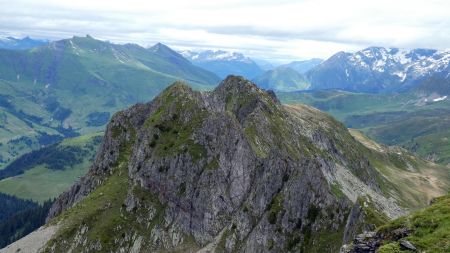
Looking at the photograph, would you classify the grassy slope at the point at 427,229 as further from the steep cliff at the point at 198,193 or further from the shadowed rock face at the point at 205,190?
the steep cliff at the point at 198,193

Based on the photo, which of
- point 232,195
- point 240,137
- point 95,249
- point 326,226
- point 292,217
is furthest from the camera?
point 240,137

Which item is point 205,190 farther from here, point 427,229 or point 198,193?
point 427,229

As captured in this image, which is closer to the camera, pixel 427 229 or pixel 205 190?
pixel 427 229

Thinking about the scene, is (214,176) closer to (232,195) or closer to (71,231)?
(232,195)

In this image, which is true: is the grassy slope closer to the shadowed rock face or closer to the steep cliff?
the shadowed rock face

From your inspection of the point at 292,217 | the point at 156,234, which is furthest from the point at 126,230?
the point at 292,217

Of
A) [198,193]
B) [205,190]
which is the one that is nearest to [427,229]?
[205,190]
